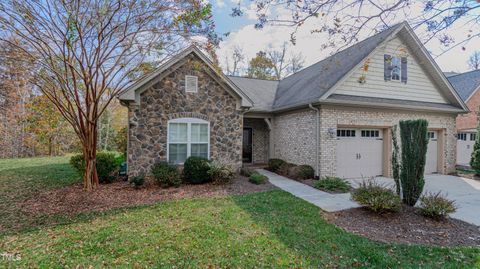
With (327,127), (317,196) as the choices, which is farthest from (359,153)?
(317,196)

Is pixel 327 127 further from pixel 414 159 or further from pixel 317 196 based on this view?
pixel 414 159

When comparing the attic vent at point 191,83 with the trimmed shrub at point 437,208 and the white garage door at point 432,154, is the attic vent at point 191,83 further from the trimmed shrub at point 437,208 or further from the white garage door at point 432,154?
the white garage door at point 432,154

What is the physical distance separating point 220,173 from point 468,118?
18.9 m

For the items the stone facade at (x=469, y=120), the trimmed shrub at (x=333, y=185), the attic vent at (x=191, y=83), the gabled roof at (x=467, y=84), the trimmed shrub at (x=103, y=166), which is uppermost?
the gabled roof at (x=467, y=84)

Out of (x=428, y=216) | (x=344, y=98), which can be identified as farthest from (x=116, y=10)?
(x=428, y=216)

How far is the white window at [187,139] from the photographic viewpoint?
9562 millimetres

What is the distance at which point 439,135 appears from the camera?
12.1 metres

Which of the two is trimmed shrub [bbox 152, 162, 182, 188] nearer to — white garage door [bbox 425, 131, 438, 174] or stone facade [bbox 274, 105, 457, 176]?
stone facade [bbox 274, 105, 457, 176]

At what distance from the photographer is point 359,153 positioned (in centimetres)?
1066

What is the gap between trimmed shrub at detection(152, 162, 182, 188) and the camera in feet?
27.8

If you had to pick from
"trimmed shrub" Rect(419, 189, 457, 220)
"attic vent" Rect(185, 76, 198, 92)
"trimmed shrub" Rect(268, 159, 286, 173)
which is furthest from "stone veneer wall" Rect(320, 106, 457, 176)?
"attic vent" Rect(185, 76, 198, 92)

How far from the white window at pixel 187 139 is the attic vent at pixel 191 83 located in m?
1.23

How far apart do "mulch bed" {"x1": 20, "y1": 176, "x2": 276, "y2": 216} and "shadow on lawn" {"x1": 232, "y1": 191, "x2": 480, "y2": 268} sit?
9.02 ft

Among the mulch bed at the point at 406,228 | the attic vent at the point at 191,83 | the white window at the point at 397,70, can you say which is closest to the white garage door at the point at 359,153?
the white window at the point at 397,70
